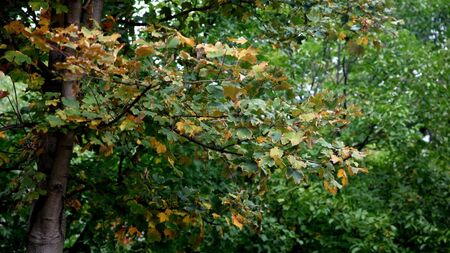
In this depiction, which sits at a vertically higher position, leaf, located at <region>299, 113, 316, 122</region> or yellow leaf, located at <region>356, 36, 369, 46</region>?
yellow leaf, located at <region>356, 36, 369, 46</region>

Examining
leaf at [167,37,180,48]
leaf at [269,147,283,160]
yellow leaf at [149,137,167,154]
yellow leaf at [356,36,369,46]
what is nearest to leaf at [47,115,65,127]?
Result: yellow leaf at [149,137,167,154]

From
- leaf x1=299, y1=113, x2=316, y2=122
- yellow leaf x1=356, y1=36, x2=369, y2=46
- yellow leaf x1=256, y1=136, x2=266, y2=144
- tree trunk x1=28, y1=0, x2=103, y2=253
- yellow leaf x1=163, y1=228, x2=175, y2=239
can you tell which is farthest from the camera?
yellow leaf x1=356, y1=36, x2=369, y2=46

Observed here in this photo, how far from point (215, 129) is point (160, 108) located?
1.65 ft

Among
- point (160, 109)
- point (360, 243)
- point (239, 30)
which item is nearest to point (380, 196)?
point (360, 243)

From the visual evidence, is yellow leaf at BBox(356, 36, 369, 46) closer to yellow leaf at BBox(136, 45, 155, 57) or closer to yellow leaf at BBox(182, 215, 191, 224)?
yellow leaf at BBox(182, 215, 191, 224)

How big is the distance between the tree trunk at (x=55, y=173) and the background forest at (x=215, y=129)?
0.04ft

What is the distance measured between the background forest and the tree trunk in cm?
1

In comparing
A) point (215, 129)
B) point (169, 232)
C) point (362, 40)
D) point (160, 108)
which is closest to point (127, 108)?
point (160, 108)

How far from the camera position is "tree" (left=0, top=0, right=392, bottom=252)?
2.35m

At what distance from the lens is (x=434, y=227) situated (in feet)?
18.4

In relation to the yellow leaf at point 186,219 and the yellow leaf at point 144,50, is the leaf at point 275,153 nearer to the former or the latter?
the yellow leaf at point 144,50

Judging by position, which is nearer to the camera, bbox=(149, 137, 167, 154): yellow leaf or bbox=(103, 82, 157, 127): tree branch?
bbox=(103, 82, 157, 127): tree branch

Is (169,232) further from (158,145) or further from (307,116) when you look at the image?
(307,116)

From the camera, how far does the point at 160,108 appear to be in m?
2.57
